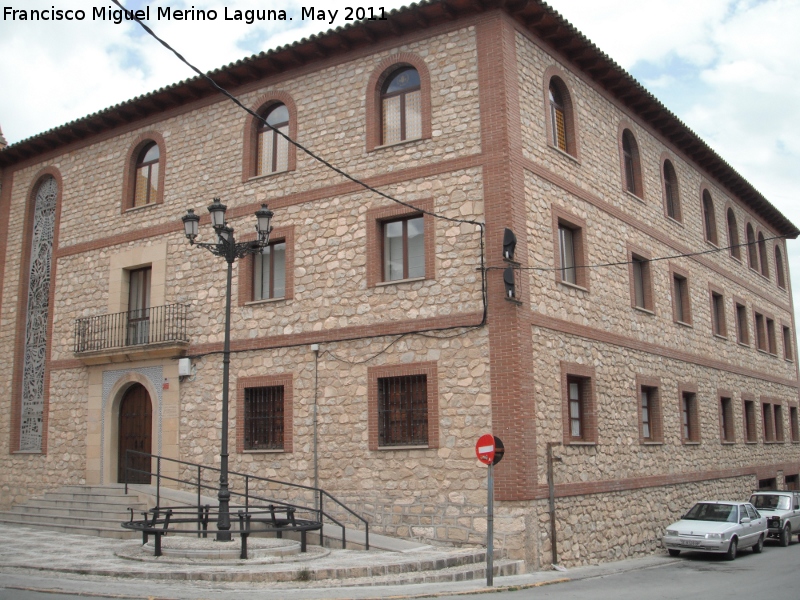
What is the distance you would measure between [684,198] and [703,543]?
1029 cm

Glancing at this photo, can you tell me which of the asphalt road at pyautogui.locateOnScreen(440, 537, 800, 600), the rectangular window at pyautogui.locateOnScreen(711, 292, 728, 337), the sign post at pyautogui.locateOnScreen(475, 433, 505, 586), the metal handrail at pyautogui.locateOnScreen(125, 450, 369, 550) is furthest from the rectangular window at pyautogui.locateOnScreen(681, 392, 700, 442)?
the sign post at pyautogui.locateOnScreen(475, 433, 505, 586)

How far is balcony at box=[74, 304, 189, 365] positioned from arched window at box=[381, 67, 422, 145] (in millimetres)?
6247

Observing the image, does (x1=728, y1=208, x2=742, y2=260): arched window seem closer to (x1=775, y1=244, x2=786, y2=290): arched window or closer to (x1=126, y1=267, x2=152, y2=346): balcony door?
(x1=775, y1=244, x2=786, y2=290): arched window

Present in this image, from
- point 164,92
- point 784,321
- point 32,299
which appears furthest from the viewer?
point 784,321

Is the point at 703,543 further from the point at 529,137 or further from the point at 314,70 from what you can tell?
the point at 314,70

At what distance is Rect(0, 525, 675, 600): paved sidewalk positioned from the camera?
11.8 m

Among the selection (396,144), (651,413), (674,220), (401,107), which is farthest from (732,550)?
(401,107)

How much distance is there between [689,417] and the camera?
22.6 metres

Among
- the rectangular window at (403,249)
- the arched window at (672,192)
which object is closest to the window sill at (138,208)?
the rectangular window at (403,249)

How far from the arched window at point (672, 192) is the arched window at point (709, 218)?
9.58 feet

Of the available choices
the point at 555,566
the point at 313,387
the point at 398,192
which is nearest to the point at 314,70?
the point at 398,192

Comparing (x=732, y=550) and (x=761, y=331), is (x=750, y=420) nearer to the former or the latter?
(x=761, y=331)

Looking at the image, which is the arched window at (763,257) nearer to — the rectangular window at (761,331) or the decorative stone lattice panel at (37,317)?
the rectangular window at (761,331)

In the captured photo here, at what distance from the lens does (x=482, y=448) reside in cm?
1307
